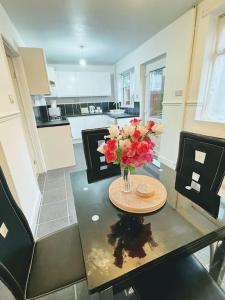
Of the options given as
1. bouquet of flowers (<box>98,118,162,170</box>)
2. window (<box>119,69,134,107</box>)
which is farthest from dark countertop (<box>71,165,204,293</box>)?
window (<box>119,69,134,107</box>)

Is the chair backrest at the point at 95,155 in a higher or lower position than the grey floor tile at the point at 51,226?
higher

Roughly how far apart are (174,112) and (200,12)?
1.41m

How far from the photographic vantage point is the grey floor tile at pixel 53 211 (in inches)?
74.9

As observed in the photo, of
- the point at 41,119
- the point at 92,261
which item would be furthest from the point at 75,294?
the point at 41,119

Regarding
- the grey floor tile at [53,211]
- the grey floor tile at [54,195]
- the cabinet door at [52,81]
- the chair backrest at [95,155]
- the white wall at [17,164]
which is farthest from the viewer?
the cabinet door at [52,81]

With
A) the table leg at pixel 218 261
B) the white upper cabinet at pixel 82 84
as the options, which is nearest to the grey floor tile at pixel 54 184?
the table leg at pixel 218 261

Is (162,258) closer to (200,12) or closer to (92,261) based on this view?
(92,261)

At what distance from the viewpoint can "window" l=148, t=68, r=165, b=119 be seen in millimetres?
3293

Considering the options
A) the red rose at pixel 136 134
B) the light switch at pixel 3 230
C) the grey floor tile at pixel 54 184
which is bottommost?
the grey floor tile at pixel 54 184

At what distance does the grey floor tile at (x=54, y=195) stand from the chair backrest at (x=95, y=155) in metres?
1.03

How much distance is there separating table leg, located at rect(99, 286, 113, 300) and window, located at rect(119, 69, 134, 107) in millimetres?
4523

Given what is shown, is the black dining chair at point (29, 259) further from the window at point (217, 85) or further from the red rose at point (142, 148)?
the window at point (217, 85)

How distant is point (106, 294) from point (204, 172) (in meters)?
1.09

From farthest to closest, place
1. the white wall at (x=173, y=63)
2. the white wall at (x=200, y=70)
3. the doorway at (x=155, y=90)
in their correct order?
1. the doorway at (x=155, y=90)
2. the white wall at (x=173, y=63)
3. the white wall at (x=200, y=70)
